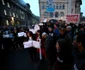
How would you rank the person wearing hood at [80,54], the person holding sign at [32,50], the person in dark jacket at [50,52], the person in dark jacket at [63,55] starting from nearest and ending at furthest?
the person wearing hood at [80,54] → the person in dark jacket at [63,55] → the person in dark jacket at [50,52] → the person holding sign at [32,50]

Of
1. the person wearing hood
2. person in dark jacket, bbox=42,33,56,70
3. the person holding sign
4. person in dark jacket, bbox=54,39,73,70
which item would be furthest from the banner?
the person wearing hood

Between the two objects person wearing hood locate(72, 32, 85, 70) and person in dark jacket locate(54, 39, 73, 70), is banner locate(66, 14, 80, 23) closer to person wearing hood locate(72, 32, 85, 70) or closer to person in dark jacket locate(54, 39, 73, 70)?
person in dark jacket locate(54, 39, 73, 70)

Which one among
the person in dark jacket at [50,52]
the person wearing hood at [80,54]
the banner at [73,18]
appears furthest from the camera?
the banner at [73,18]

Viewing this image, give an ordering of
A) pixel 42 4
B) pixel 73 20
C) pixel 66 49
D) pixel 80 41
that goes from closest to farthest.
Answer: pixel 80 41
pixel 66 49
pixel 73 20
pixel 42 4

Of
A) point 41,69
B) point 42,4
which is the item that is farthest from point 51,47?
point 42,4

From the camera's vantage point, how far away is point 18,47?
630 inches

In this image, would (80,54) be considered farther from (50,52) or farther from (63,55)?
(50,52)

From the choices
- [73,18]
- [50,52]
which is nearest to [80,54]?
[50,52]

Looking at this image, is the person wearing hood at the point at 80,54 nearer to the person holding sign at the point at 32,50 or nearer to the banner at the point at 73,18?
the person holding sign at the point at 32,50

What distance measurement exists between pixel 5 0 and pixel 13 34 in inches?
1248

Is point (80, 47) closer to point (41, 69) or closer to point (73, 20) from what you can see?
point (41, 69)

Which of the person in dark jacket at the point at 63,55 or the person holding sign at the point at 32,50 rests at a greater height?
the person in dark jacket at the point at 63,55

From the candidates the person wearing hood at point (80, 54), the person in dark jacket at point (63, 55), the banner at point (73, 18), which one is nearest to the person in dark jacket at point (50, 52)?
the person in dark jacket at point (63, 55)

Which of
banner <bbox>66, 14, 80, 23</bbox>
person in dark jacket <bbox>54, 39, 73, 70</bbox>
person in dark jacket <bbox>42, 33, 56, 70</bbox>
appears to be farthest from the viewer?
banner <bbox>66, 14, 80, 23</bbox>
